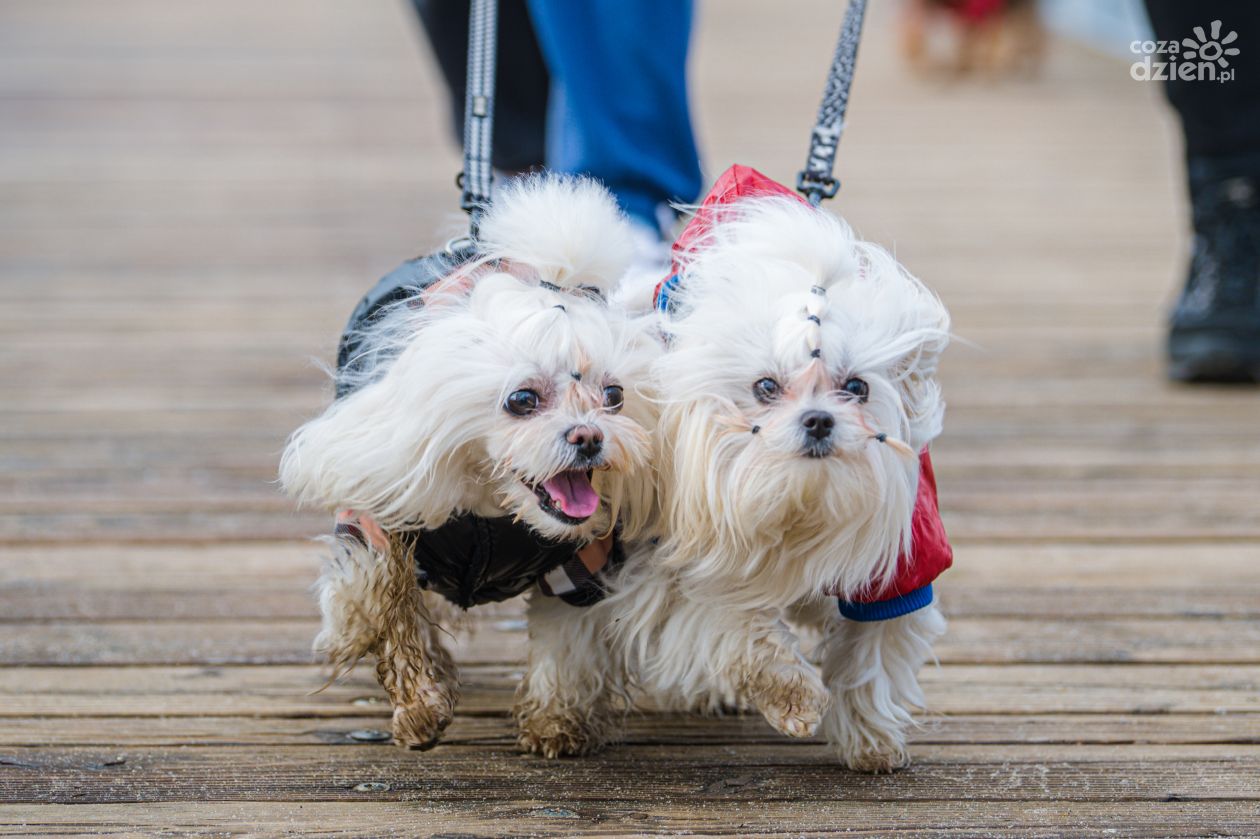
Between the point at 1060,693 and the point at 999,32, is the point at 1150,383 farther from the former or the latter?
the point at 999,32

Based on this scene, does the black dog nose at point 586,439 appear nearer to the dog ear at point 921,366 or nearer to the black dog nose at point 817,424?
the black dog nose at point 817,424

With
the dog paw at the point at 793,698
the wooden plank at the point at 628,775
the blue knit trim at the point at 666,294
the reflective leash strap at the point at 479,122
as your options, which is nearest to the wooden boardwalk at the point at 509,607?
the wooden plank at the point at 628,775

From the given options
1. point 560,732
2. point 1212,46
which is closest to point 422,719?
point 560,732

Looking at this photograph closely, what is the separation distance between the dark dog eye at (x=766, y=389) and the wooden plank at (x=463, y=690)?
636mm

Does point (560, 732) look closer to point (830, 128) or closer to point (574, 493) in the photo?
point (574, 493)

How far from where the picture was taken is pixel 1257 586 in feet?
8.00

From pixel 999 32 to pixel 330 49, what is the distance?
3729 mm

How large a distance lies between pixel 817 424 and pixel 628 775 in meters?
0.54

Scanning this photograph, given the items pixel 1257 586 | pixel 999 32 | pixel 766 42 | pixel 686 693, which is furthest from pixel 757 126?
pixel 686 693

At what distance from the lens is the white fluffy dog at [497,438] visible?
1.62 m

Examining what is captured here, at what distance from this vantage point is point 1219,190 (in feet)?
11.0

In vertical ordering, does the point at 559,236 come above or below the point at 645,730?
above

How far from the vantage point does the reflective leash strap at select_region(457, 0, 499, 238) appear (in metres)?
1.93

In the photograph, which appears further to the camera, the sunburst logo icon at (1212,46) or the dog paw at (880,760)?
the sunburst logo icon at (1212,46)
